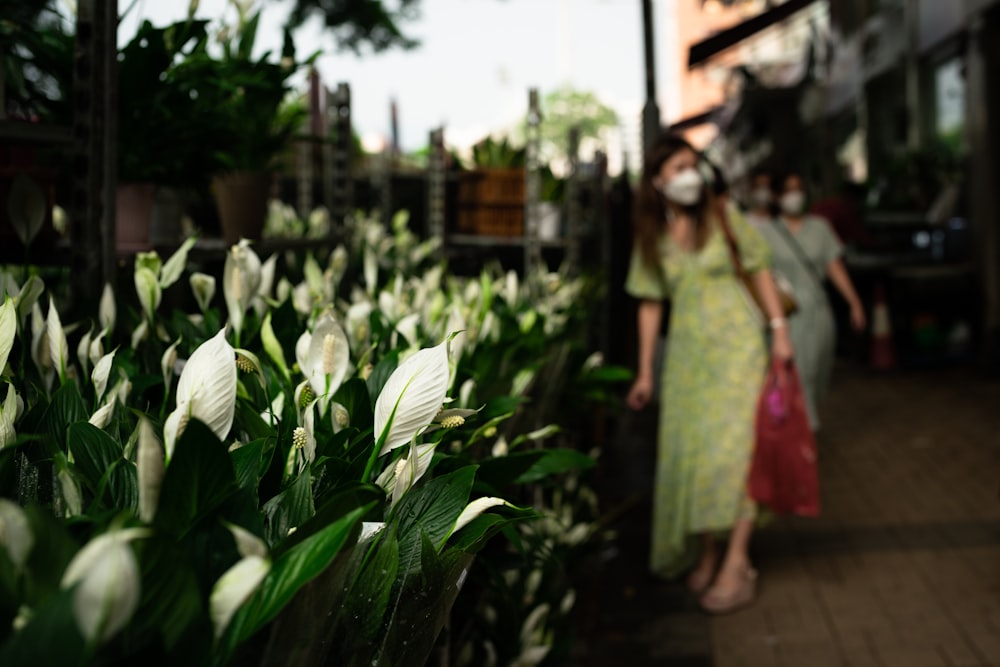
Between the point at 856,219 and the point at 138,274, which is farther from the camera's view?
the point at 856,219

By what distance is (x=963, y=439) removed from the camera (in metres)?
8.16

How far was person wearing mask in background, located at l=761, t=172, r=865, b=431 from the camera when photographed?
7.00 meters

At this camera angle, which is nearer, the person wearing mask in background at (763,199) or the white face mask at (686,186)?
the white face mask at (686,186)

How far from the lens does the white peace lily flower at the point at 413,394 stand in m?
1.30

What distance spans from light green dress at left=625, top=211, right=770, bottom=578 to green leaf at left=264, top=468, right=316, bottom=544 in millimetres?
3801

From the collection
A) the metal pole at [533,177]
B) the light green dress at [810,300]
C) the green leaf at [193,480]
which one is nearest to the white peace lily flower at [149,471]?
the green leaf at [193,480]

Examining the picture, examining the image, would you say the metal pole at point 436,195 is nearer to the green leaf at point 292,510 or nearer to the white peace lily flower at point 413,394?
the white peace lily flower at point 413,394

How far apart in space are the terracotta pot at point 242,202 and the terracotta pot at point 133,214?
2.04 feet

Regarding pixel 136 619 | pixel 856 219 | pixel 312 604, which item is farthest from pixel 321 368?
pixel 856 219

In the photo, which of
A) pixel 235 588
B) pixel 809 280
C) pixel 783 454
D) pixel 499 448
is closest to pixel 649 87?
pixel 809 280

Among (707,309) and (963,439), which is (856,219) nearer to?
(963,439)

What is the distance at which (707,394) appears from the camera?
497 centimetres

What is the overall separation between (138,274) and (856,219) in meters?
10.7

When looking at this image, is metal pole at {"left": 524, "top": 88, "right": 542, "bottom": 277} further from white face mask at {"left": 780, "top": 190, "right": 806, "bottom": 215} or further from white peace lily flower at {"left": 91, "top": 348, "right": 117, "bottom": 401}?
white peace lily flower at {"left": 91, "top": 348, "right": 117, "bottom": 401}
